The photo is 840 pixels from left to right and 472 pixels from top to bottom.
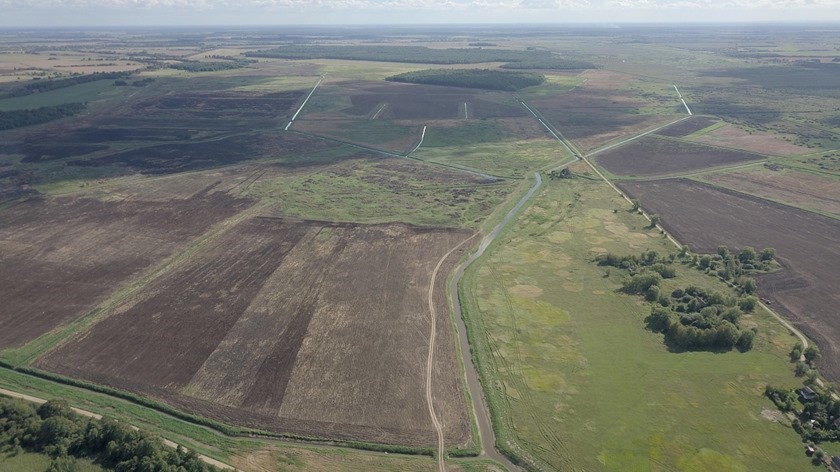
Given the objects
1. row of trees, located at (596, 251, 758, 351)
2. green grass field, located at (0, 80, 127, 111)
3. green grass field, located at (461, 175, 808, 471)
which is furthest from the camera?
green grass field, located at (0, 80, 127, 111)

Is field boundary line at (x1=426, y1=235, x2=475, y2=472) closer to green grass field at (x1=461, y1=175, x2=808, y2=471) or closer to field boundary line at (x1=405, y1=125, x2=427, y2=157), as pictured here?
green grass field at (x1=461, y1=175, x2=808, y2=471)

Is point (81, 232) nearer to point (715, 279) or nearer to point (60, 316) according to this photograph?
point (60, 316)

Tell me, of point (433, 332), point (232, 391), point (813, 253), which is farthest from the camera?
point (813, 253)

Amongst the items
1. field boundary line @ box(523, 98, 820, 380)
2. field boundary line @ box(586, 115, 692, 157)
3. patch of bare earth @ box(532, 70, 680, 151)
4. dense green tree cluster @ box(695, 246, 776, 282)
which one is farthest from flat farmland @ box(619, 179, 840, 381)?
patch of bare earth @ box(532, 70, 680, 151)

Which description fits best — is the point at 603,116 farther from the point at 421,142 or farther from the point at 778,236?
the point at 778,236

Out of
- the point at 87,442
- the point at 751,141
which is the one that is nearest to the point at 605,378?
the point at 87,442

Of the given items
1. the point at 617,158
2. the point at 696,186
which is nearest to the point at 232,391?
the point at 696,186

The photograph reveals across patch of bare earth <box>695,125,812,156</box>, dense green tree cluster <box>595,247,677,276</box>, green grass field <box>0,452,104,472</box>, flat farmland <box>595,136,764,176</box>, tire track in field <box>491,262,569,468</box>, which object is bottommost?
tire track in field <box>491,262,569,468</box>
